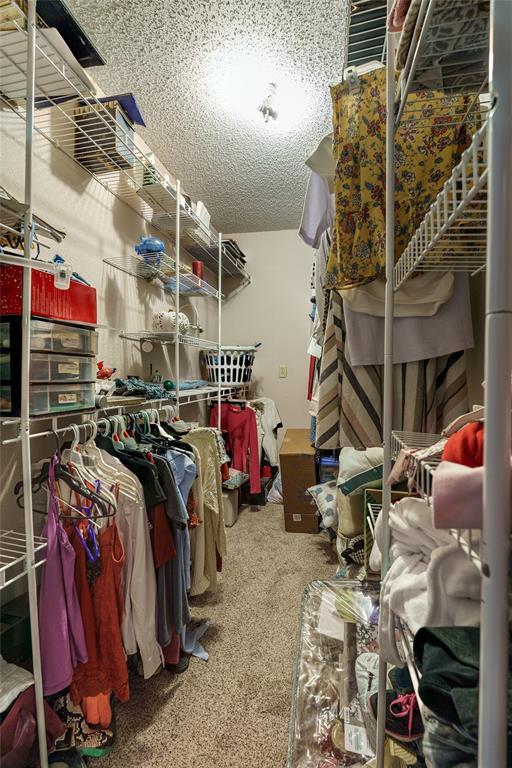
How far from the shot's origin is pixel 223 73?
1.61 meters

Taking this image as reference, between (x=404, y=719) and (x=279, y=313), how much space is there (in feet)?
10.0

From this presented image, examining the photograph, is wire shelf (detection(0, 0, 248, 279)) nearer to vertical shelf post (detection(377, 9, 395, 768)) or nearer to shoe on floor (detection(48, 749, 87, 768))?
vertical shelf post (detection(377, 9, 395, 768))

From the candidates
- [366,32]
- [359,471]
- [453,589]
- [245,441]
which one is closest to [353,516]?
[359,471]

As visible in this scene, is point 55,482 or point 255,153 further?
point 255,153

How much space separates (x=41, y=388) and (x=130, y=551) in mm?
609

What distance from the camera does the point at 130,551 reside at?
120 cm

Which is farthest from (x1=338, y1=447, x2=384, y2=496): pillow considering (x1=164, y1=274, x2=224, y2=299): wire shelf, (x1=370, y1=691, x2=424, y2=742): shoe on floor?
(x1=164, y1=274, x2=224, y2=299): wire shelf

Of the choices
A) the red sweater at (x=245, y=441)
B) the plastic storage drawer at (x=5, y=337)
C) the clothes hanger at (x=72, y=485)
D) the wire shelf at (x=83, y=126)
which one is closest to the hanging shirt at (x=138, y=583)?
the clothes hanger at (x=72, y=485)

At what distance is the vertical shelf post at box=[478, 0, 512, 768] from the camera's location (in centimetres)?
32

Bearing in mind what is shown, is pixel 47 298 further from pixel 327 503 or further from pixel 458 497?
pixel 327 503

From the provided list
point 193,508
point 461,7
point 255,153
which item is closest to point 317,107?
point 255,153

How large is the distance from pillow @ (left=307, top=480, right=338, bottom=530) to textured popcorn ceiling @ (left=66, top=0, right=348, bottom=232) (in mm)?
2088

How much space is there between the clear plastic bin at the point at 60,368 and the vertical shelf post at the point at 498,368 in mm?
1166

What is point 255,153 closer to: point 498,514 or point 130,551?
point 130,551
